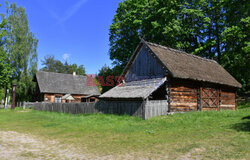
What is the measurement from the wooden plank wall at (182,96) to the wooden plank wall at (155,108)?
94 centimetres

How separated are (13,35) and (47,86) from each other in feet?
34.8

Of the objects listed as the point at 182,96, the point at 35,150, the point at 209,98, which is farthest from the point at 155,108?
the point at 35,150

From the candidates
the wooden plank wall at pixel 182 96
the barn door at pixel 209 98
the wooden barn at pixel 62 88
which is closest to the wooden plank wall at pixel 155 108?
the wooden plank wall at pixel 182 96

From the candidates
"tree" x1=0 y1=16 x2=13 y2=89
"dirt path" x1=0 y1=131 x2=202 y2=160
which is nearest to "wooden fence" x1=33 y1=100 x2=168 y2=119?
"dirt path" x1=0 y1=131 x2=202 y2=160

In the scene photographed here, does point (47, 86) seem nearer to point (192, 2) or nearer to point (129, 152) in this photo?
point (192, 2)

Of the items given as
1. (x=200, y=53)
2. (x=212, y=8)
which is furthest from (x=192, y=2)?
(x=200, y=53)

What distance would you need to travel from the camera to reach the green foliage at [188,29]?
29328 millimetres

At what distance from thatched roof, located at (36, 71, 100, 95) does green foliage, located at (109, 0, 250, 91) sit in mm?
9544

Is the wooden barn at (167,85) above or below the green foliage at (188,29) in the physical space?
below

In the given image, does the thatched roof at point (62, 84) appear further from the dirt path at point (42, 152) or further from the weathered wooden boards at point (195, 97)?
the dirt path at point (42, 152)

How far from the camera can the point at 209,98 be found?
2062 cm

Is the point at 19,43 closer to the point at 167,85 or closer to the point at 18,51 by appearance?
Result: the point at 18,51

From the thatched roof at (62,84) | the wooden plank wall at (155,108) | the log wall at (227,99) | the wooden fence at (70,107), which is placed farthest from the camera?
the thatched roof at (62,84)

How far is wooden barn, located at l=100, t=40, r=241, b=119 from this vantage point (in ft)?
53.9
